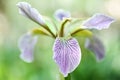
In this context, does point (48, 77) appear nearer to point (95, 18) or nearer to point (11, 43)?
point (11, 43)

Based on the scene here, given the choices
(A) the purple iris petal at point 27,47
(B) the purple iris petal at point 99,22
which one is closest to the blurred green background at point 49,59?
(A) the purple iris petal at point 27,47

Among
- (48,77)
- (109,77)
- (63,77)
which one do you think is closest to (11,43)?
(48,77)

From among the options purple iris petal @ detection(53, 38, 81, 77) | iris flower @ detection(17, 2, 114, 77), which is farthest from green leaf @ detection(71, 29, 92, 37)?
purple iris petal @ detection(53, 38, 81, 77)

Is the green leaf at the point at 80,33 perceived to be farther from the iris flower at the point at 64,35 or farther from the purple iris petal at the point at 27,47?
the purple iris petal at the point at 27,47

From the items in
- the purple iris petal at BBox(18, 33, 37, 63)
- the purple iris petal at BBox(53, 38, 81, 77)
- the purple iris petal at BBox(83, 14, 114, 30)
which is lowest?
the purple iris petal at BBox(53, 38, 81, 77)

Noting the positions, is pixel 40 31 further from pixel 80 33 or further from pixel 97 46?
pixel 97 46

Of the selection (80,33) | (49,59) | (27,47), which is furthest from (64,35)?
(49,59)

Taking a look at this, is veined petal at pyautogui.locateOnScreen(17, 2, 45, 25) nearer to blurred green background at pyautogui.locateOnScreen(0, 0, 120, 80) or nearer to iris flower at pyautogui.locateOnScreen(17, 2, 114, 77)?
iris flower at pyautogui.locateOnScreen(17, 2, 114, 77)
